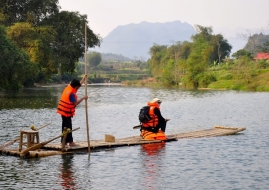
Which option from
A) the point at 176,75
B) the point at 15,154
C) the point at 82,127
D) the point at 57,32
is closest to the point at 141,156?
the point at 15,154

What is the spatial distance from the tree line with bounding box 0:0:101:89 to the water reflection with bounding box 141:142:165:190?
107 feet

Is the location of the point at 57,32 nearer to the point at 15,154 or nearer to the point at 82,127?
the point at 82,127

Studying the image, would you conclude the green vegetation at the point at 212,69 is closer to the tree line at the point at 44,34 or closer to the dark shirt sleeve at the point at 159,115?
the tree line at the point at 44,34

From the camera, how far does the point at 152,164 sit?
17906 mm

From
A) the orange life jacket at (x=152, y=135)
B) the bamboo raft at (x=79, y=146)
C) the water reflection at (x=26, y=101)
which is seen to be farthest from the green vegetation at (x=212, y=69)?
the bamboo raft at (x=79, y=146)

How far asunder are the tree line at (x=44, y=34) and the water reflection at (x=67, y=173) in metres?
34.0

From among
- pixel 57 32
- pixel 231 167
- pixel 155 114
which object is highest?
pixel 57 32

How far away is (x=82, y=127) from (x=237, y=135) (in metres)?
8.63

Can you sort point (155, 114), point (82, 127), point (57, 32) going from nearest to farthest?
point (155, 114) < point (82, 127) < point (57, 32)

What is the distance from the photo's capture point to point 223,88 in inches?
3519

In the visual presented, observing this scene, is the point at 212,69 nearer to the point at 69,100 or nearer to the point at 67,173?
the point at 69,100

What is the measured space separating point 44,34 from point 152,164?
41052 millimetres

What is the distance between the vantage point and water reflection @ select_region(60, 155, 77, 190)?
48.8 ft

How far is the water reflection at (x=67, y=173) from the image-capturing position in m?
14.9
